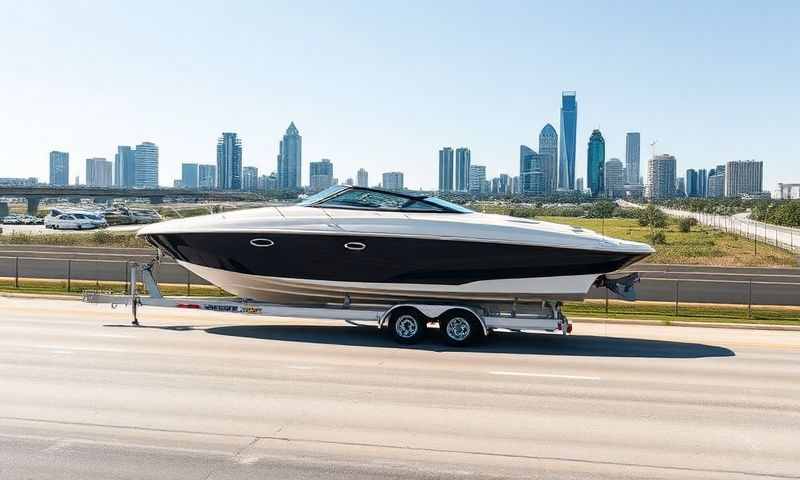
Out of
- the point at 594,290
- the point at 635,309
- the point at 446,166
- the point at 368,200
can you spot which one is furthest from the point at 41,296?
the point at 446,166

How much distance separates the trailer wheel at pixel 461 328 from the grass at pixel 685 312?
631cm

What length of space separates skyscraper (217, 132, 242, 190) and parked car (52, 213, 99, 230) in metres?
104

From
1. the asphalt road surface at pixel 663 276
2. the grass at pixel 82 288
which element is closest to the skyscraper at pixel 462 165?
the asphalt road surface at pixel 663 276

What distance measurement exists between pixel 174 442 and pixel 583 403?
5.42m

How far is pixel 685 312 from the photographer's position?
73.8 ft

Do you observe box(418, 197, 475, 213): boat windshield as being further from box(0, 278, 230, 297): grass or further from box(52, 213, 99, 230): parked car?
box(52, 213, 99, 230): parked car

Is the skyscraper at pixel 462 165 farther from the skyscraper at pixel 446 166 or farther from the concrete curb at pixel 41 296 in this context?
the concrete curb at pixel 41 296

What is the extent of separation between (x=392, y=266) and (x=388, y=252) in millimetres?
297

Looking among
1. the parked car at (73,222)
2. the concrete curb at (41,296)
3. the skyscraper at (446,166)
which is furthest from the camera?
the skyscraper at (446,166)

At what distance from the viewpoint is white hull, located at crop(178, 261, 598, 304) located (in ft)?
50.3

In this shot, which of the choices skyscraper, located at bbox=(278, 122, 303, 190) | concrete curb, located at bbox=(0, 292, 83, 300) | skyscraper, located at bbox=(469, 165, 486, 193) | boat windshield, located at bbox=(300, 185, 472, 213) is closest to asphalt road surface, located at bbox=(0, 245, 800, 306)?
concrete curb, located at bbox=(0, 292, 83, 300)

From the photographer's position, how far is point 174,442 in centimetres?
855

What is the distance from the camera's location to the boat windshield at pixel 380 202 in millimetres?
16422

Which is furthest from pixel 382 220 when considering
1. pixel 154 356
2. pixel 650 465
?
pixel 650 465
